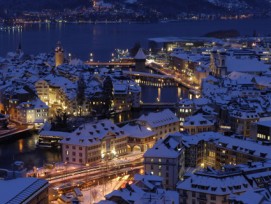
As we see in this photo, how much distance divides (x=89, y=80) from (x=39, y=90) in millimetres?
1805

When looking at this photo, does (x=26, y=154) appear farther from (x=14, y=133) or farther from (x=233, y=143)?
(x=233, y=143)

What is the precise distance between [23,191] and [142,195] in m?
1.37

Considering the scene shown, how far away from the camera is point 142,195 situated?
6848 mm

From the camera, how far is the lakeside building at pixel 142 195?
6.75 m

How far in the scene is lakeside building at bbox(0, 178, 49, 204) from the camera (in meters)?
6.39

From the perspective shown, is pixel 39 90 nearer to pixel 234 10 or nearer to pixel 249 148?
pixel 249 148

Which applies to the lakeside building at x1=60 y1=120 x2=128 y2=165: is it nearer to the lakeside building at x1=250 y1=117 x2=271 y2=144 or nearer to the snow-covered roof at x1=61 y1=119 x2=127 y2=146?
the snow-covered roof at x1=61 y1=119 x2=127 y2=146

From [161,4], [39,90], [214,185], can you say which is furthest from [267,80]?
[161,4]

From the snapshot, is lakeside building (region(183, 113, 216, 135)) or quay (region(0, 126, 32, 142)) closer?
lakeside building (region(183, 113, 216, 135))

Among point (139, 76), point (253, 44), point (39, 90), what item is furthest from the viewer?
point (253, 44)

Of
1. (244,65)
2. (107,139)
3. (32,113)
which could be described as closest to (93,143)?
(107,139)

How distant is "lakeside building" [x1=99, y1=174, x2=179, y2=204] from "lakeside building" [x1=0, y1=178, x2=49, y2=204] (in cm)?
74

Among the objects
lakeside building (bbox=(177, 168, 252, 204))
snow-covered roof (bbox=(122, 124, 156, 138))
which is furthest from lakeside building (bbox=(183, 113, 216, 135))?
lakeside building (bbox=(177, 168, 252, 204))

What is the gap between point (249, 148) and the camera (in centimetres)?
927
